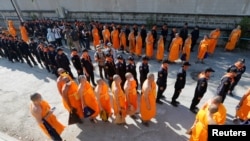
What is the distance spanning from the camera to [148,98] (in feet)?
16.2

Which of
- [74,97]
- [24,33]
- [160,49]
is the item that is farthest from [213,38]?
[24,33]

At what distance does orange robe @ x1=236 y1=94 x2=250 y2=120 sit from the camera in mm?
4789

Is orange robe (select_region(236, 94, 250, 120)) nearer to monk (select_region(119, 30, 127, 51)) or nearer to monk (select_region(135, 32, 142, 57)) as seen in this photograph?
monk (select_region(135, 32, 142, 57))

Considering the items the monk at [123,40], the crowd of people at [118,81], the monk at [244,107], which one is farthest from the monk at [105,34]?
the monk at [244,107]

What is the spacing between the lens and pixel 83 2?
43.8 ft

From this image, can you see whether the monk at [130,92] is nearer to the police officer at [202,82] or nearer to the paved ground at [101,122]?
the paved ground at [101,122]

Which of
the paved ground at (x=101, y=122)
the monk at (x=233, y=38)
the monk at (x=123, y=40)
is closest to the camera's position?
the paved ground at (x=101, y=122)

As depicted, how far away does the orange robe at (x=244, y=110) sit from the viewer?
189 inches

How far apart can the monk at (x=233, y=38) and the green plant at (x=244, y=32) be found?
1.46ft

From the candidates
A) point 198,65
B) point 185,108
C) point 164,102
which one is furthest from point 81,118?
point 198,65

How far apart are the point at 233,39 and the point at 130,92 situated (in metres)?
6.54

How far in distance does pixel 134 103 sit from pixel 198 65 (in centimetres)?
442

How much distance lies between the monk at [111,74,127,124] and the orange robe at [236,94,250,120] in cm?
292

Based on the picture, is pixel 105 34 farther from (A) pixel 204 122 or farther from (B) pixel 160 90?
(A) pixel 204 122
